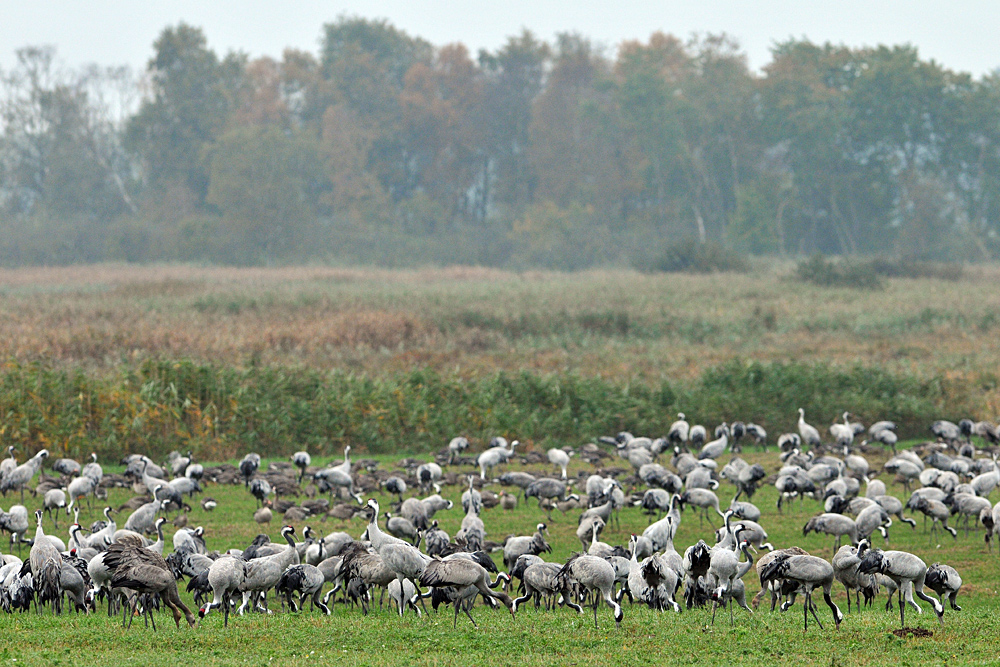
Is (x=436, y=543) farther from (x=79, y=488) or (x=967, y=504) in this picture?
(x=967, y=504)

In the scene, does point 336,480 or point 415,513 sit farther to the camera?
point 336,480

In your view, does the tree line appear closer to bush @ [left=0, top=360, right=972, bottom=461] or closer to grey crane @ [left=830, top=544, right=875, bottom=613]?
bush @ [left=0, top=360, right=972, bottom=461]

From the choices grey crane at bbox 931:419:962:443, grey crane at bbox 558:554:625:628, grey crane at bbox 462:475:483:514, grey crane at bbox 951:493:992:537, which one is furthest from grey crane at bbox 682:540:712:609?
grey crane at bbox 931:419:962:443

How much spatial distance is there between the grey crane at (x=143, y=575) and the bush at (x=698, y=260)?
54.7m

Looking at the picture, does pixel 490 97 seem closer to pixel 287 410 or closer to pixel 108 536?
pixel 287 410

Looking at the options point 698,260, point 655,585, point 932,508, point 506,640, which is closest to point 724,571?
point 655,585

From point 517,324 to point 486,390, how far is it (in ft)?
47.3

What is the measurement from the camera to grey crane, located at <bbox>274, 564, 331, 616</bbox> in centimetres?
1213

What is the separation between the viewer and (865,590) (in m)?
12.2

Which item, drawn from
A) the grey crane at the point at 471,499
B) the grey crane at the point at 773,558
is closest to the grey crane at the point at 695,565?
the grey crane at the point at 773,558

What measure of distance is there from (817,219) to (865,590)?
7577 cm

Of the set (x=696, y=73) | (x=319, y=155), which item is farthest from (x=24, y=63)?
(x=696, y=73)

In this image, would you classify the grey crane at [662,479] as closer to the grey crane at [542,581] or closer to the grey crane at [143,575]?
the grey crane at [542,581]

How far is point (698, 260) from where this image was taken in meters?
64.8
